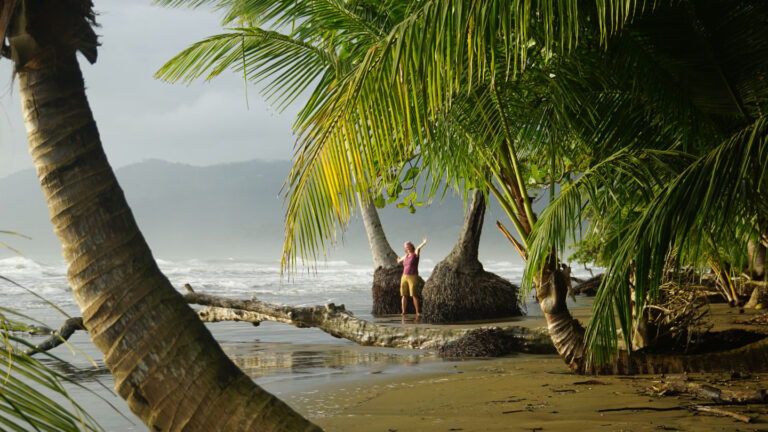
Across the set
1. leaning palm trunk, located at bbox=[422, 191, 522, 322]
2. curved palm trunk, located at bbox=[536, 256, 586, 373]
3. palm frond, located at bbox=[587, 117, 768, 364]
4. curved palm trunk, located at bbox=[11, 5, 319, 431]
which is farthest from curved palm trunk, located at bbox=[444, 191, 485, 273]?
curved palm trunk, located at bbox=[11, 5, 319, 431]

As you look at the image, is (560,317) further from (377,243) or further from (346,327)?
(377,243)

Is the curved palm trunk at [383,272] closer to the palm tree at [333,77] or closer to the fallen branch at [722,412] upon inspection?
the palm tree at [333,77]

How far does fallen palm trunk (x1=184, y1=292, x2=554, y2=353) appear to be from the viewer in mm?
7953

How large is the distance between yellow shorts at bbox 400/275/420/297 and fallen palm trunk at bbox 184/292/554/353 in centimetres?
423

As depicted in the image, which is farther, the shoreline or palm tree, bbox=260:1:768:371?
the shoreline

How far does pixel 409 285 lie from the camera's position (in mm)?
13133

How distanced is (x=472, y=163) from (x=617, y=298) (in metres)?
2.27

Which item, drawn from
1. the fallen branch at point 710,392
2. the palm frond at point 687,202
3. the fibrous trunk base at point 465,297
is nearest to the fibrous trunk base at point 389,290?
the fibrous trunk base at point 465,297

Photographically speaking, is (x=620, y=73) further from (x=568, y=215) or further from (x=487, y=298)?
(x=487, y=298)

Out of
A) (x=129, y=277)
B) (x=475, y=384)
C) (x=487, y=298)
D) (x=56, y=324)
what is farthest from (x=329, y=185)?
(x=56, y=324)

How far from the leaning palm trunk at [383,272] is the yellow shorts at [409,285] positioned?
1.02m

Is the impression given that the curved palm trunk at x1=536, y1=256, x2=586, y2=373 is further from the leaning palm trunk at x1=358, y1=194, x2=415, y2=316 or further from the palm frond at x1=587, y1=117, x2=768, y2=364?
the leaning palm trunk at x1=358, y1=194, x2=415, y2=316

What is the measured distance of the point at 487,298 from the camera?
39.3 ft

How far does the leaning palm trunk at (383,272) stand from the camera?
47.1ft
